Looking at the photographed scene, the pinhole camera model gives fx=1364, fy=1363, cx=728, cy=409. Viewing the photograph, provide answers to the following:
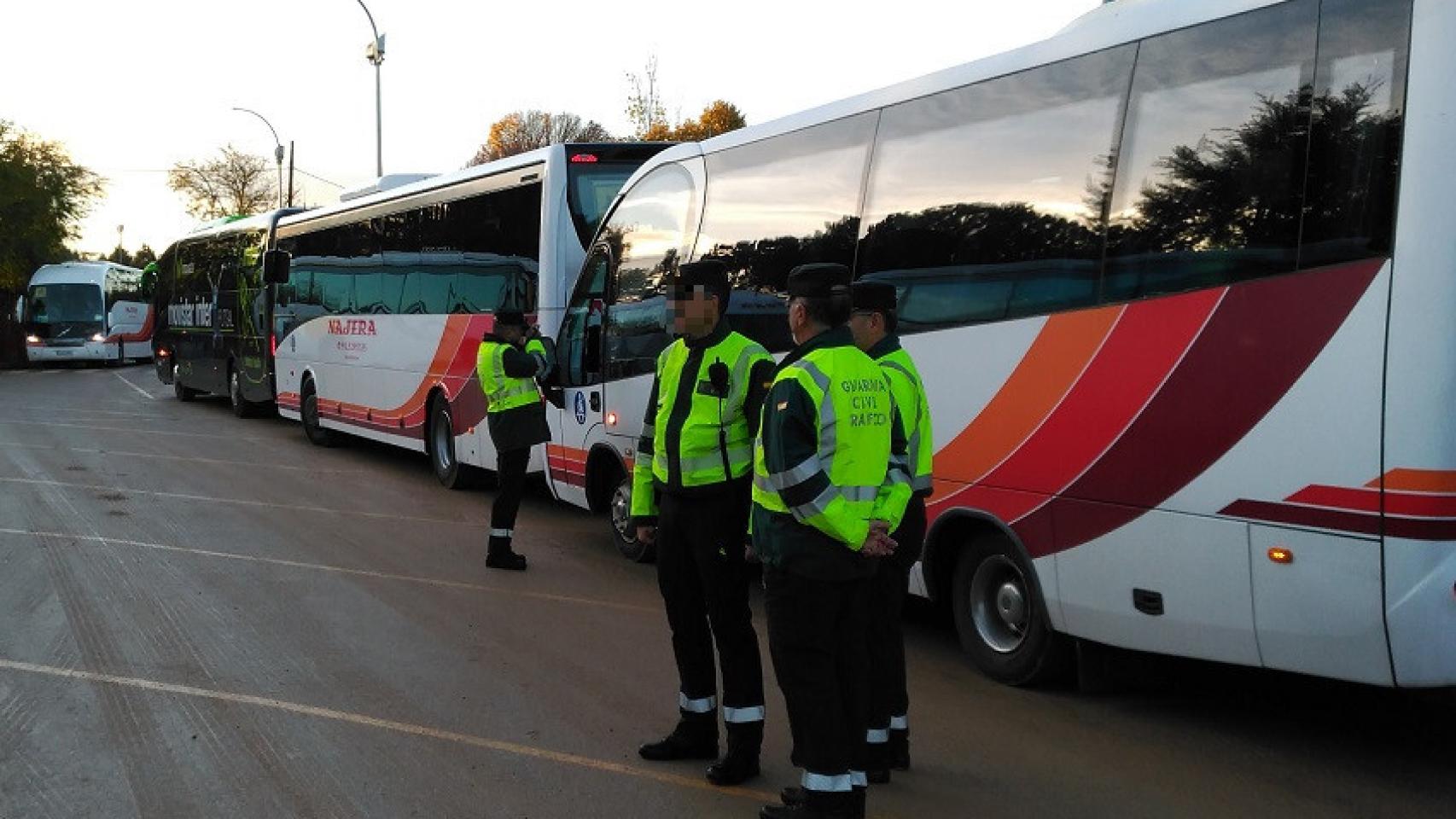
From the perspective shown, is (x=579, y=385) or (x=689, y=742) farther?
(x=579, y=385)

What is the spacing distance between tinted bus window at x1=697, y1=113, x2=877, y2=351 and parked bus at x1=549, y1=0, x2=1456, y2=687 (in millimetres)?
36

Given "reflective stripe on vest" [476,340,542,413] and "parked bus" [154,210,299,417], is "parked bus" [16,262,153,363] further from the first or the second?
"reflective stripe on vest" [476,340,542,413]

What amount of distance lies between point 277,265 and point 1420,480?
59.4ft

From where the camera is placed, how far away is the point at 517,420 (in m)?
9.77

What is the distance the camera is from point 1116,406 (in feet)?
19.2

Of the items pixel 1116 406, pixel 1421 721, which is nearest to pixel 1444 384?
pixel 1116 406

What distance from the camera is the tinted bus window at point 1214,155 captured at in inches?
205

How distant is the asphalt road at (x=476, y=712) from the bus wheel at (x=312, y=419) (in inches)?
331

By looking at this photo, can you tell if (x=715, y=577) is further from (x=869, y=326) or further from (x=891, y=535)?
(x=869, y=326)

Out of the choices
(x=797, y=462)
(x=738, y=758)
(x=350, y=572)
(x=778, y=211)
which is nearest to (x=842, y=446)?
(x=797, y=462)

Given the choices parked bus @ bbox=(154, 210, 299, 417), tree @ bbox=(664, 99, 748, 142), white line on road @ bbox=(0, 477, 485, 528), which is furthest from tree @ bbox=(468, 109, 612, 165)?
white line on road @ bbox=(0, 477, 485, 528)

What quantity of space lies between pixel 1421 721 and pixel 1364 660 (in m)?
1.56

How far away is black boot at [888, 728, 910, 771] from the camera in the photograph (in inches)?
209

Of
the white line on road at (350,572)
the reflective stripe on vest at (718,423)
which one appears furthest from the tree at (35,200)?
the reflective stripe on vest at (718,423)
